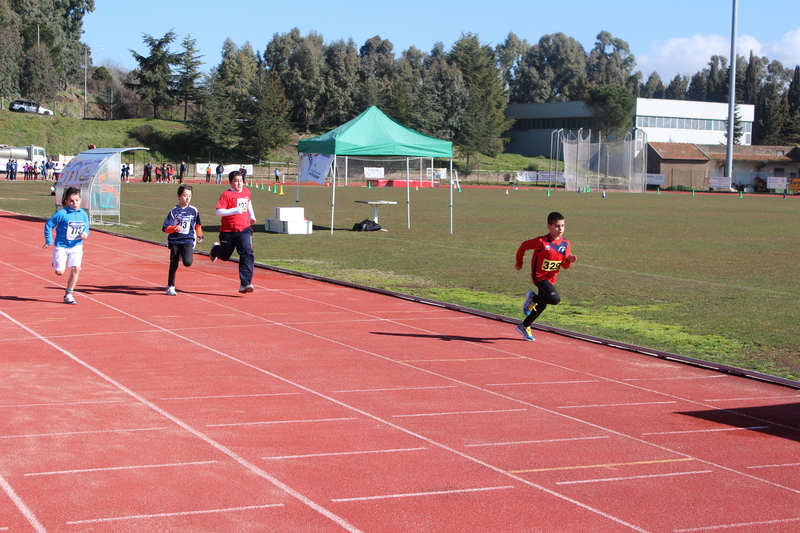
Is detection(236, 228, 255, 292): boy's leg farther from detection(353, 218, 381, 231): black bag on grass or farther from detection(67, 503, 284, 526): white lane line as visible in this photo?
detection(353, 218, 381, 231): black bag on grass

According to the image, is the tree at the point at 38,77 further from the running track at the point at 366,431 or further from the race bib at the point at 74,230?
the running track at the point at 366,431

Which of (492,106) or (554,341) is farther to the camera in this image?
(492,106)

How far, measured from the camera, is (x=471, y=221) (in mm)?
30391

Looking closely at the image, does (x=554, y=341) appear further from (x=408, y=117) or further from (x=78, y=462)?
(x=408, y=117)

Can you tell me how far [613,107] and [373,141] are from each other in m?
85.3

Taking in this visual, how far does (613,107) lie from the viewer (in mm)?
102625

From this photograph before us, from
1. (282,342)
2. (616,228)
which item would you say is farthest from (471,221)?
(282,342)

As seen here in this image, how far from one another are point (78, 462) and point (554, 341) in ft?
20.3

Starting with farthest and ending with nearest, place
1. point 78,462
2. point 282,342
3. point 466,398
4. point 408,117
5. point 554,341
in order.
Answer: point 408,117, point 554,341, point 282,342, point 466,398, point 78,462

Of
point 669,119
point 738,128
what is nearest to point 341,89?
point 669,119

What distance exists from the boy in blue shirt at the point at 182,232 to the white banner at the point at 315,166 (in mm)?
11663

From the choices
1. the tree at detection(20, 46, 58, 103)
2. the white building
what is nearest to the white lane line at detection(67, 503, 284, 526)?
the white building

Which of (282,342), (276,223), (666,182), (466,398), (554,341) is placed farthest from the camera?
(666,182)

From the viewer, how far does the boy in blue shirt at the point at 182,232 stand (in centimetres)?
1242
